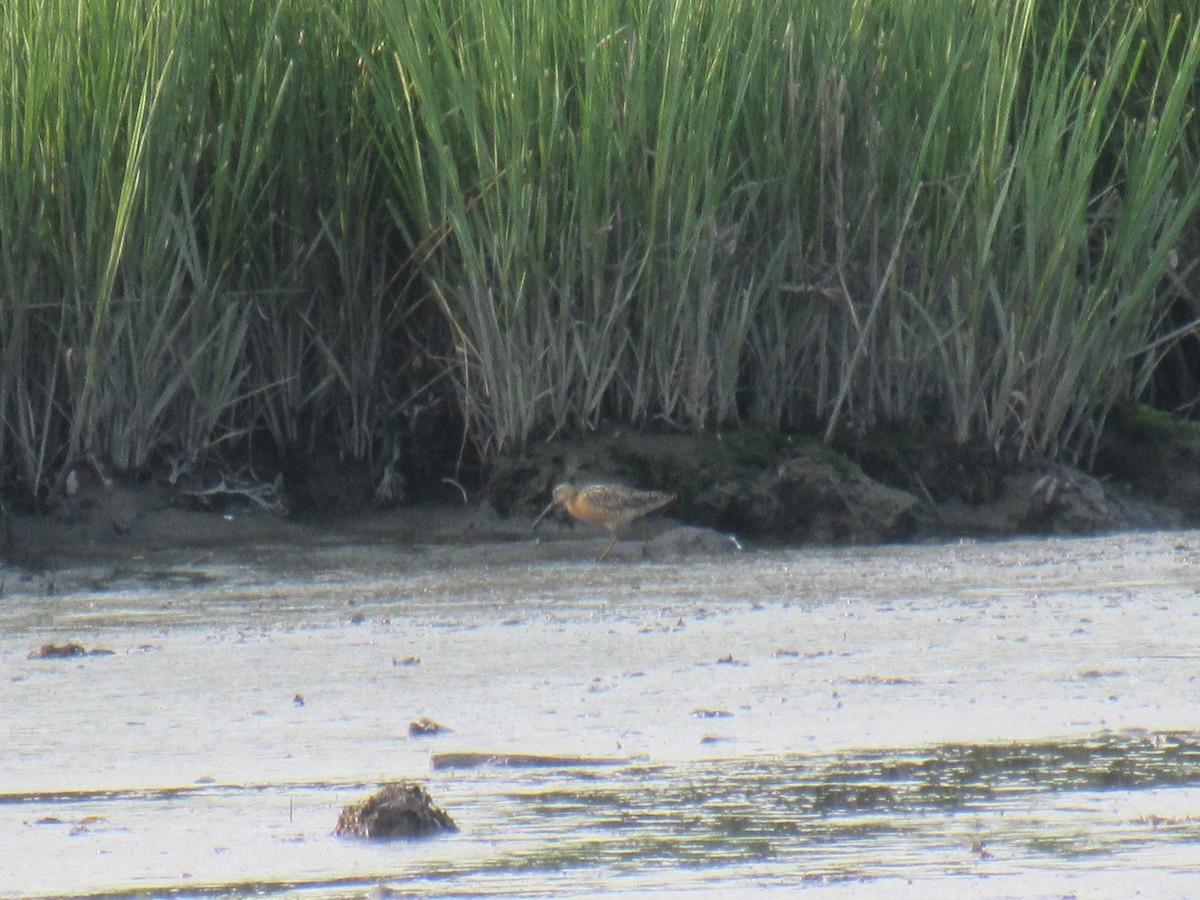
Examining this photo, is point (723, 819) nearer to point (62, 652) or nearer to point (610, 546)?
point (62, 652)

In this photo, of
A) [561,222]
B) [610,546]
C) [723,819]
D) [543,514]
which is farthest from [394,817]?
[561,222]

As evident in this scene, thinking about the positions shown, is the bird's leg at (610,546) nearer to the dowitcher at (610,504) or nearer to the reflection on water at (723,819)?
the dowitcher at (610,504)

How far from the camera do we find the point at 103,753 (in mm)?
3174

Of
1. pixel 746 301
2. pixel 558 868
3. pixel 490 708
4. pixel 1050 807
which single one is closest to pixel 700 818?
pixel 558 868

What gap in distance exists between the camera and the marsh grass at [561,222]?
6031 mm

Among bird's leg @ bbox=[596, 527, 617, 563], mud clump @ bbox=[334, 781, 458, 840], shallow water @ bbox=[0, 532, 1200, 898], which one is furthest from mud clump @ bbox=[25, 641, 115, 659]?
bird's leg @ bbox=[596, 527, 617, 563]

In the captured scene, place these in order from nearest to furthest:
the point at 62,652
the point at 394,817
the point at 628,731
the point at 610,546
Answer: the point at 394,817 < the point at 628,731 < the point at 62,652 < the point at 610,546

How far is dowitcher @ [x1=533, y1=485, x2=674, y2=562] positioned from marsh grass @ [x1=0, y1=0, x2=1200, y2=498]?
1.42 feet

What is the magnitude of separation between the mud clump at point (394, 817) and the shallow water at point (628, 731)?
32mm

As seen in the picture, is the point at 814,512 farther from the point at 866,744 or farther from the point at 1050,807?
the point at 1050,807

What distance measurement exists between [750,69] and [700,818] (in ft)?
12.7

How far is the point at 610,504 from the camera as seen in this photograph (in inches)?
230

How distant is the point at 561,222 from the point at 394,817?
12.2ft

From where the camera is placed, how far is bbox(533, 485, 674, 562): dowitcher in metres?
5.84
